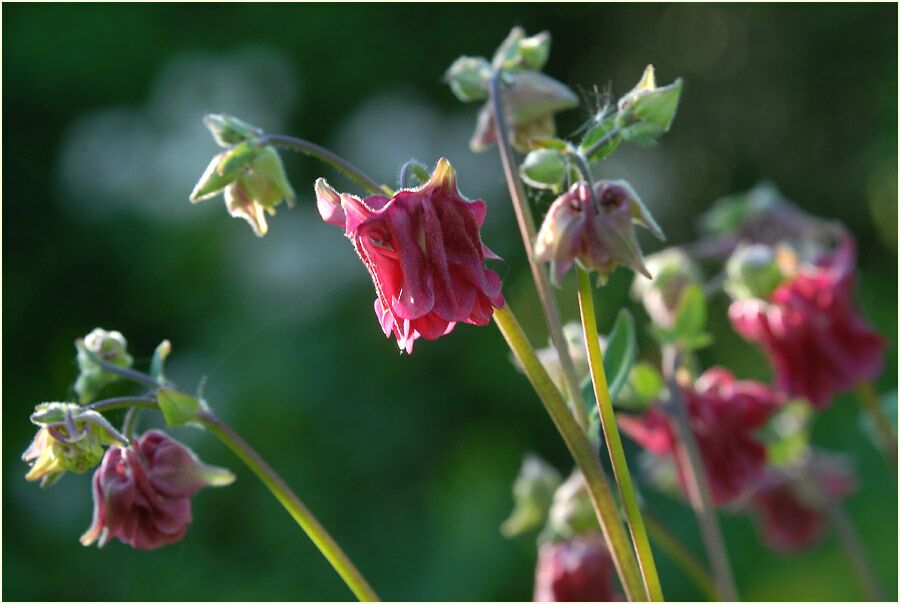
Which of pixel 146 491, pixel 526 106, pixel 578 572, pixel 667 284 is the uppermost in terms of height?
pixel 526 106

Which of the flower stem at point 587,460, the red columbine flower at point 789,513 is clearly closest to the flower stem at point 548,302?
the flower stem at point 587,460

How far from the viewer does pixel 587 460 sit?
0.66m

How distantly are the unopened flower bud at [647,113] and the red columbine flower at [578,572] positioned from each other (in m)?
0.42

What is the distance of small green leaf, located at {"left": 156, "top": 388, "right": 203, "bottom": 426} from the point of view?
70cm

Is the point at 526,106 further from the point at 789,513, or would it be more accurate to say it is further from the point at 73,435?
the point at 789,513

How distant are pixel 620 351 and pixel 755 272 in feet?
1.00

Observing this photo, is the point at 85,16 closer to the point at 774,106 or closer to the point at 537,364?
the point at 774,106

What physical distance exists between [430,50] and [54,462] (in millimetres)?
2427

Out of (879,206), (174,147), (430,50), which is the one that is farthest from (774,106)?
(174,147)

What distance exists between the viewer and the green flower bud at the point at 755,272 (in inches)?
40.7

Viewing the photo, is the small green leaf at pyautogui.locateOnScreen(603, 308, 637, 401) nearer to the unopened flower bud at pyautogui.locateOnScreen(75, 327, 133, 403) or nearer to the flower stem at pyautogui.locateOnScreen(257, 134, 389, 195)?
the flower stem at pyautogui.locateOnScreen(257, 134, 389, 195)

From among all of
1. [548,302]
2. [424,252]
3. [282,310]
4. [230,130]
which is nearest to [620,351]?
[548,302]

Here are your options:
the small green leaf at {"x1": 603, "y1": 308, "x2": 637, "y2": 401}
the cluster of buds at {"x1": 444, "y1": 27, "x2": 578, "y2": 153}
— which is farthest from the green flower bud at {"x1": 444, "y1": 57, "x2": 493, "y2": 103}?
the small green leaf at {"x1": 603, "y1": 308, "x2": 637, "y2": 401}

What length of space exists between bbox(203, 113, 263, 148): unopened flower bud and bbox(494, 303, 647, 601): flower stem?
23cm
